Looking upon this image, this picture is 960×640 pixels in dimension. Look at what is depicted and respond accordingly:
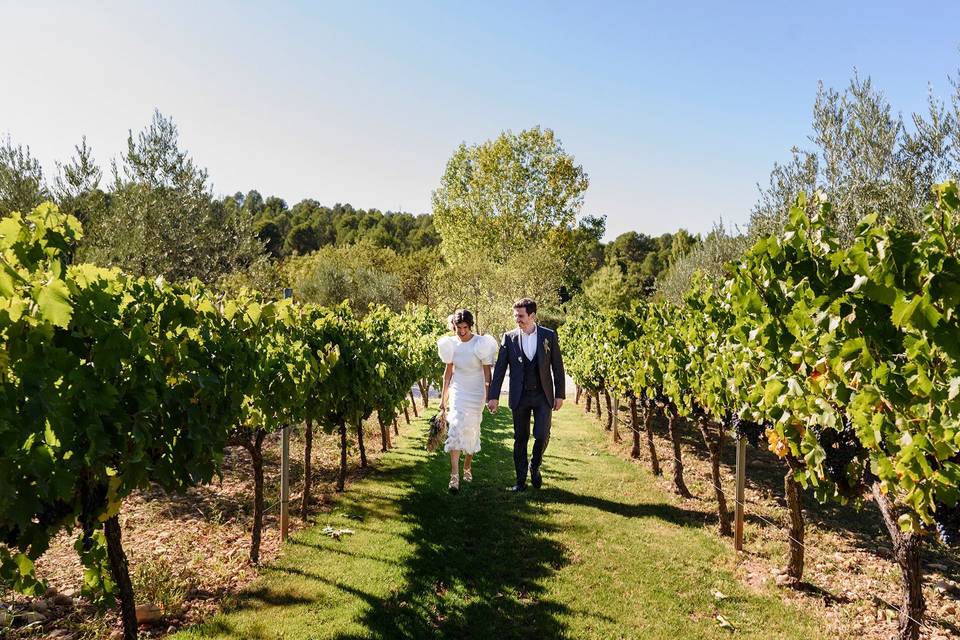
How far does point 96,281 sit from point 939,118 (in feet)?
57.9

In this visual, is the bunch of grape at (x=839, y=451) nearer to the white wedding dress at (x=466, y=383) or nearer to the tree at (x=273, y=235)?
the white wedding dress at (x=466, y=383)

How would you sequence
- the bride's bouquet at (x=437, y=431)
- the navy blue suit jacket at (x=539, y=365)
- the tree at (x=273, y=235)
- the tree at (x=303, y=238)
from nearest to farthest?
the navy blue suit jacket at (x=539, y=365)
the bride's bouquet at (x=437, y=431)
the tree at (x=273, y=235)
the tree at (x=303, y=238)

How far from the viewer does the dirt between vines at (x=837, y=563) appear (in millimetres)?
4418

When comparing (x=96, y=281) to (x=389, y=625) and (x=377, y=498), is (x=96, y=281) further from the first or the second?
(x=377, y=498)

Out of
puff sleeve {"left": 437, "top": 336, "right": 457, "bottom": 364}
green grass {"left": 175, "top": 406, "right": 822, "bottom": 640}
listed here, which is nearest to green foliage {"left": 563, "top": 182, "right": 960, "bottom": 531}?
green grass {"left": 175, "top": 406, "right": 822, "bottom": 640}

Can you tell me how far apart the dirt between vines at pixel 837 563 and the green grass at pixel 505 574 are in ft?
0.77

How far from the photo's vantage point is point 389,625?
13.6 ft

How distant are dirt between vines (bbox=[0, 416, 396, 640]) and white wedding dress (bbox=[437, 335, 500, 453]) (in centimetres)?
184

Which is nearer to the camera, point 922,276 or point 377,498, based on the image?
point 922,276

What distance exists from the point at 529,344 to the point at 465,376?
888 mm

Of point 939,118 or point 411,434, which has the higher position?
point 939,118

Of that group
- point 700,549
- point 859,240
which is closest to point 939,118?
point 700,549

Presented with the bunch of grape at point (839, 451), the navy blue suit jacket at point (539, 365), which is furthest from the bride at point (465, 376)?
the bunch of grape at point (839, 451)

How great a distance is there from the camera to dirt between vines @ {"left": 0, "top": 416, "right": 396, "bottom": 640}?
13.7ft
